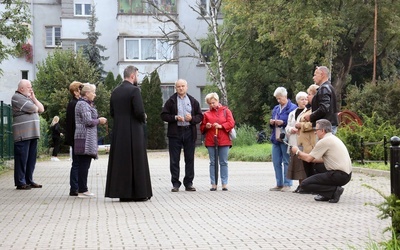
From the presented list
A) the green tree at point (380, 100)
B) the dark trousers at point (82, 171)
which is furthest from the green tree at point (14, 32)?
the green tree at point (380, 100)

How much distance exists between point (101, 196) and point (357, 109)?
27014 millimetres

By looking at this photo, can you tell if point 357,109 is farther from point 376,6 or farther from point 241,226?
point 241,226

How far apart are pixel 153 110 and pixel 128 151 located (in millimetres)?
46211

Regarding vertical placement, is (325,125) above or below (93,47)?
below

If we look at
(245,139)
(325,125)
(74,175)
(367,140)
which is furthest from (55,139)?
(325,125)

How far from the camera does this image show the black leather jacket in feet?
54.0

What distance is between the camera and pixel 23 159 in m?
18.7

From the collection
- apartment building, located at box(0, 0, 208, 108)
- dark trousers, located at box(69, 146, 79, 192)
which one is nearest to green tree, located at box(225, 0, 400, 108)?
apartment building, located at box(0, 0, 208, 108)

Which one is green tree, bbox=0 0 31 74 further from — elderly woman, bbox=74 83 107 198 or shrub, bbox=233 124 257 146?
shrub, bbox=233 124 257 146

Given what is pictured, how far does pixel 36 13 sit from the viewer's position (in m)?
68.5

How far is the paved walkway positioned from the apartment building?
4703 cm

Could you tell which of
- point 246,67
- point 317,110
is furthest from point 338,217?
point 246,67

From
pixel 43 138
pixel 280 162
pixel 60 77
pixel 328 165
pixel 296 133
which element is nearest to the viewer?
pixel 328 165

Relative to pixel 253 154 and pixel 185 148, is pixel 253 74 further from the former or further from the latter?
pixel 185 148
